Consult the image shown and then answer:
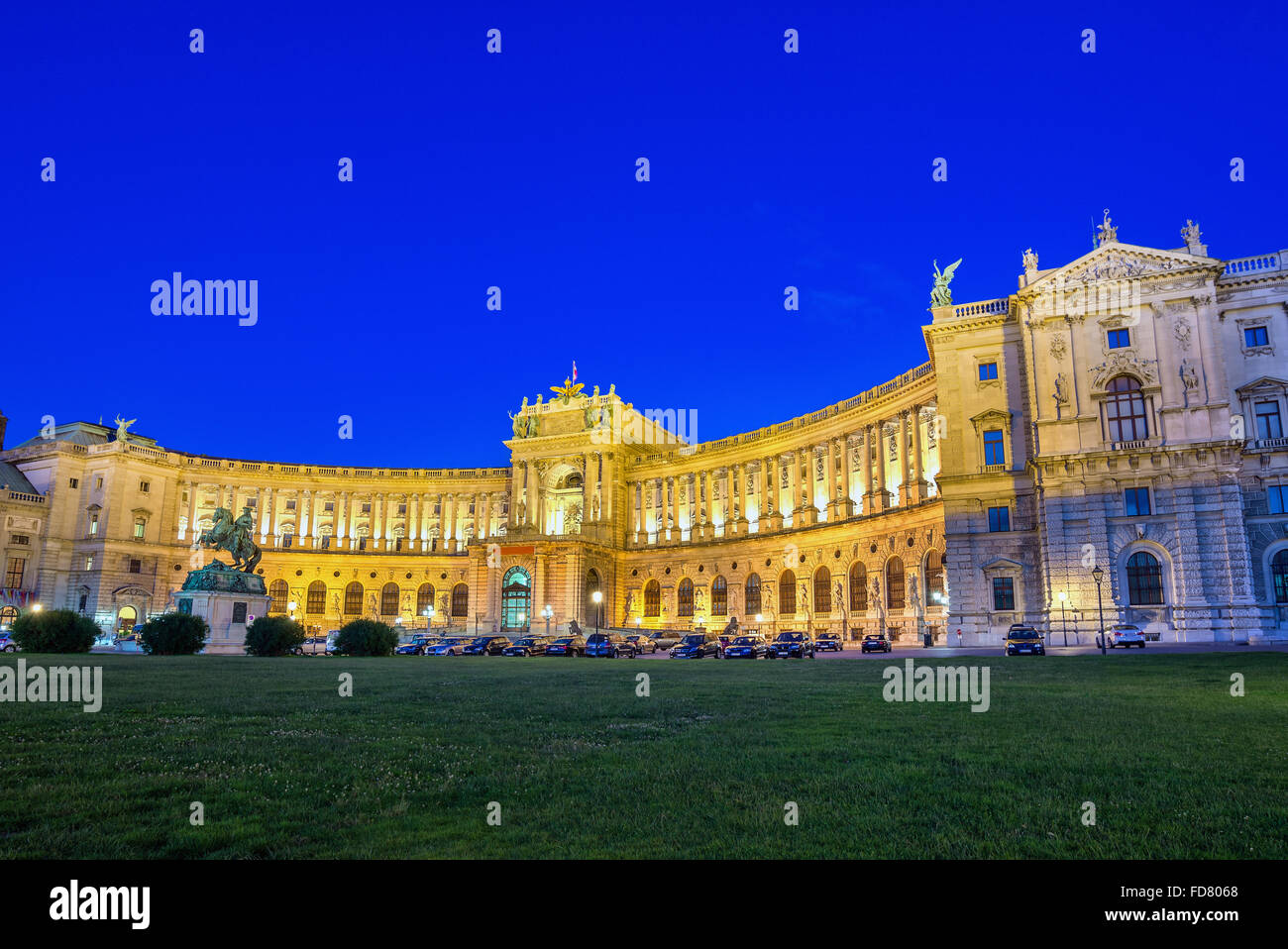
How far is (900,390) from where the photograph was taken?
65625 millimetres

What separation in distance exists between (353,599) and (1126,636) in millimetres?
81231

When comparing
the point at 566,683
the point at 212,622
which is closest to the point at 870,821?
the point at 566,683

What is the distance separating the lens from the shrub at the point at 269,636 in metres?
38.5

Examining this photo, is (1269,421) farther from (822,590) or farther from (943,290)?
(822,590)

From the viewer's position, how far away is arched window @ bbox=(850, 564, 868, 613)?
6825 centimetres

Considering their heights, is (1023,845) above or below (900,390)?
below

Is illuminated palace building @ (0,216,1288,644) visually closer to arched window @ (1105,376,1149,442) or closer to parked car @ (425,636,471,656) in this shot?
arched window @ (1105,376,1149,442)

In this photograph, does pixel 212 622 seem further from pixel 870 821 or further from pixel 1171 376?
pixel 1171 376

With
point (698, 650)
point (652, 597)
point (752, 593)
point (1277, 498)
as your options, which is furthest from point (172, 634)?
point (1277, 498)

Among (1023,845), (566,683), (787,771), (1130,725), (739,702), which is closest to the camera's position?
(1023,845)

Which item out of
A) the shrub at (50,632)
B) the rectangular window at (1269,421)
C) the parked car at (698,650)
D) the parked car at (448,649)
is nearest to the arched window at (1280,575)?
the rectangular window at (1269,421)

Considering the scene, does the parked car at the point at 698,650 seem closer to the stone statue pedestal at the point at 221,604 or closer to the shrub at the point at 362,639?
the shrub at the point at 362,639
